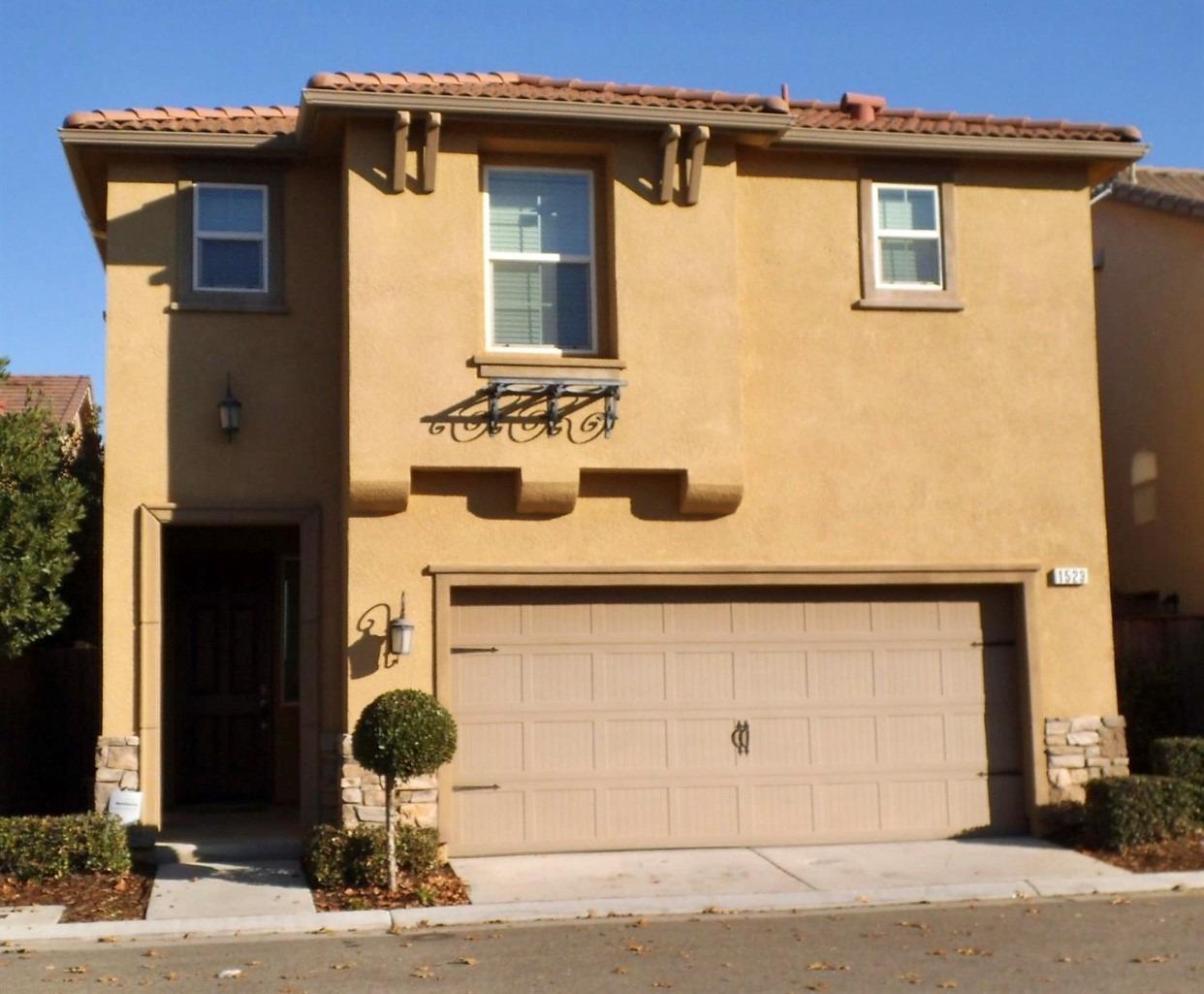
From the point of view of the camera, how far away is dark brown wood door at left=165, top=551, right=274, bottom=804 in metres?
16.1

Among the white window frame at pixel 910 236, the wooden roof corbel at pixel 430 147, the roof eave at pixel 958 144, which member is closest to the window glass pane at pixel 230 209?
the wooden roof corbel at pixel 430 147

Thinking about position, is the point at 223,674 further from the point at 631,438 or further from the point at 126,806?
the point at 631,438

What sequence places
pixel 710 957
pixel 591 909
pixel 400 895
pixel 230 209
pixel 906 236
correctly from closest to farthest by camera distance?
pixel 710 957, pixel 591 909, pixel 400 895, pixel 230 209, pixel 906 236

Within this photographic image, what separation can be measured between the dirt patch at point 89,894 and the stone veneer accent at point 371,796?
1578 millimetres

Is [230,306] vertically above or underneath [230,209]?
underneath

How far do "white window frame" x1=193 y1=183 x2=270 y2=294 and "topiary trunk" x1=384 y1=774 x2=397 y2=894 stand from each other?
176 inches

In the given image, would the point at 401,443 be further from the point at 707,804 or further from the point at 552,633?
the point at 707,804

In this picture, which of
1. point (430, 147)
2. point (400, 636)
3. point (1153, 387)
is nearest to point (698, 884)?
point (400, 636)

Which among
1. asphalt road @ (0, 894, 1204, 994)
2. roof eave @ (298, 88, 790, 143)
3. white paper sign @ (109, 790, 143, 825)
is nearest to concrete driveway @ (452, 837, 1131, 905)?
asphalt road @ (0, 894, 1204, 994)

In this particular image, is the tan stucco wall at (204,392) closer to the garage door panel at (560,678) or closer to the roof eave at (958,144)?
the garage door panel at (560,678)

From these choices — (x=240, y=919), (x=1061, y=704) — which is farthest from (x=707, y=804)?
(x=240, y=919)

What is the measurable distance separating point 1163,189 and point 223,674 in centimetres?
1187

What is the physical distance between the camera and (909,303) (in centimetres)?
1413

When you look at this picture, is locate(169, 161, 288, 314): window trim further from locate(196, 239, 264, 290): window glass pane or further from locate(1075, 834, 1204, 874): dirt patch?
locate(1075, 834, 1204, 874): dirt patch
